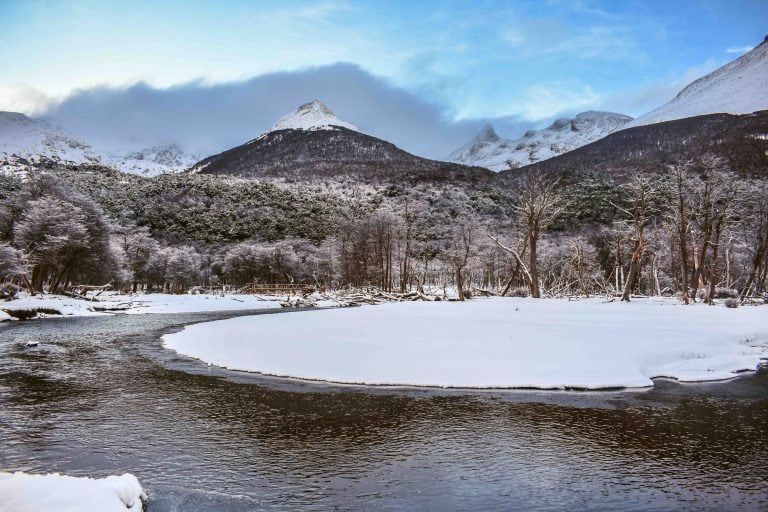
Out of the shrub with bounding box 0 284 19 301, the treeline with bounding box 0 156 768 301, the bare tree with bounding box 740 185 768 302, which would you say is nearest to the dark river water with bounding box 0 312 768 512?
the treeline with bounding box 0 156 768 301

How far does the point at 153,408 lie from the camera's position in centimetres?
1212

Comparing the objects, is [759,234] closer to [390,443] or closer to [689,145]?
[390,443]

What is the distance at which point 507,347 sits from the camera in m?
17.5

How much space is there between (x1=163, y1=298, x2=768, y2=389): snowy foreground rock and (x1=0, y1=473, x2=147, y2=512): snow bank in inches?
375

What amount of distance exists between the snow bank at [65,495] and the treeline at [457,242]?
34.0 metres

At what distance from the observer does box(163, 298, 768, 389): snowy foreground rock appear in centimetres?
1524

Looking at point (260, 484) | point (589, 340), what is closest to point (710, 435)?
point (589, 340)

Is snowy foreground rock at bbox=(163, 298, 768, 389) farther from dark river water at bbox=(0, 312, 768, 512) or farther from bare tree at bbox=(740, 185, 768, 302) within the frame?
bare tree at bbox=(740, 185, 768, 302)

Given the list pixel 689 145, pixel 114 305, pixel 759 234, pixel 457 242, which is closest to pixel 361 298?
pixel 114 305

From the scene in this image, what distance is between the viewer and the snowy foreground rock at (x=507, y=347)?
50.0 feet

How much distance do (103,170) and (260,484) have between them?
20476cm

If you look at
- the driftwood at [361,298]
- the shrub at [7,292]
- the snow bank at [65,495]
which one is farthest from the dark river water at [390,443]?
the shrub at [7,292]

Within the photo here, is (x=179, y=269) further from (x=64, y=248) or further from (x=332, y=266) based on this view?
(x=64, y=248)

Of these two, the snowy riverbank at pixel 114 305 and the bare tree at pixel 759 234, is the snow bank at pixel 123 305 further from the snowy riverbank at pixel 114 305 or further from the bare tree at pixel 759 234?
the bare tree at pixel 759 234
